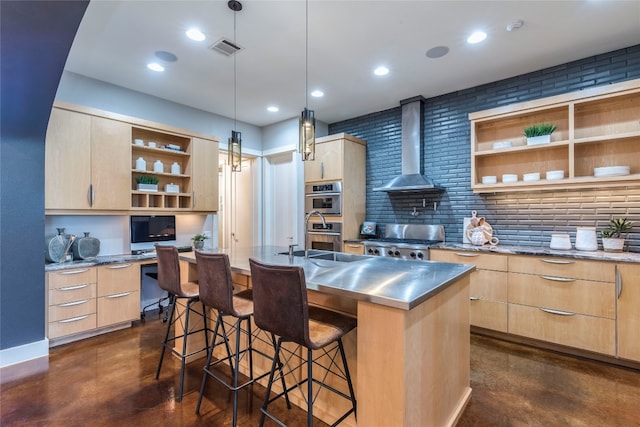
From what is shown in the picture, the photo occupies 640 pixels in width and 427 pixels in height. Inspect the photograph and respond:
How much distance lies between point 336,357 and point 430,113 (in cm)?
354

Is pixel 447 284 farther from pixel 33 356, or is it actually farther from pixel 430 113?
pixel 33 356

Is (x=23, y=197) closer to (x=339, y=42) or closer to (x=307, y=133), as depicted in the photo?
(x=307, y=133)

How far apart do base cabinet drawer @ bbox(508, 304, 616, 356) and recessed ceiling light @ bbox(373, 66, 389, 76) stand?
2760mm

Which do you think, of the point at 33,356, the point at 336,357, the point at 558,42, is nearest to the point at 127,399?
the point at 33,356

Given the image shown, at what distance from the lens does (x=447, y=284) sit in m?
1.66

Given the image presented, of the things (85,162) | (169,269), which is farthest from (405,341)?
(85,162)

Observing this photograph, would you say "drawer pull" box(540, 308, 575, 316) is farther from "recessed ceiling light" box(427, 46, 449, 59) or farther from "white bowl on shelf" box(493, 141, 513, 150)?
"recessed ceiling light" box(427, 46, 449, 59)

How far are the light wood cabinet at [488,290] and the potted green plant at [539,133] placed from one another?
4.12 feet

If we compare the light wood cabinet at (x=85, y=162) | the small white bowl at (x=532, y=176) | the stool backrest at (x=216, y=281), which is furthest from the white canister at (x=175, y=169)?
the small white bowl at (x=532, y=176)

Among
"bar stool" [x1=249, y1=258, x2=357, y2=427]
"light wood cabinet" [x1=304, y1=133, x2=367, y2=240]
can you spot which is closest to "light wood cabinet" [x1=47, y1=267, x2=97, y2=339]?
"bar stool" [x1=249, y1=258, x2=357, y2=427]

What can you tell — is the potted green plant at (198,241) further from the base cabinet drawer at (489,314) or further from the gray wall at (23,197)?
the base cabinet drawer at (489,314)

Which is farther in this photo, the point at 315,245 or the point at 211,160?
the point at 315,245

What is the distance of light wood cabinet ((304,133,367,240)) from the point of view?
174 inches

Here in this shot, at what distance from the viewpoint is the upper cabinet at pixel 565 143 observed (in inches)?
112
